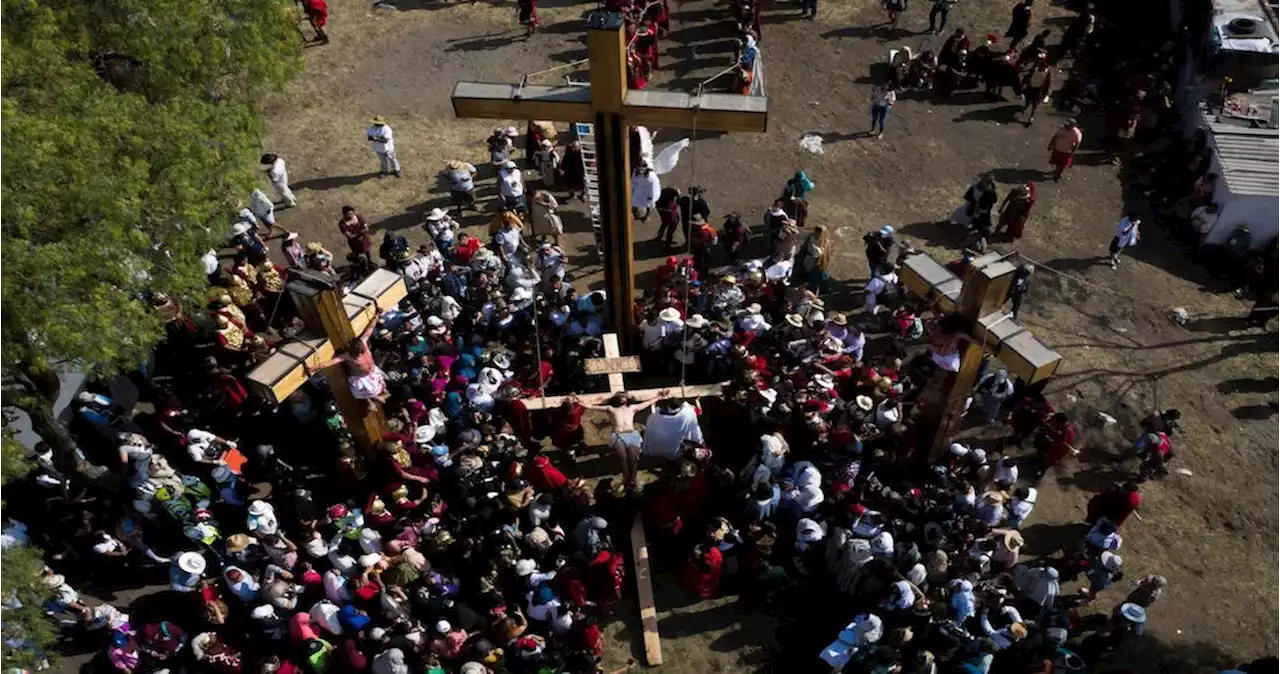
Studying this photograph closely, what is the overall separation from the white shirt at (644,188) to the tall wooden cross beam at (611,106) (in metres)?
3.58

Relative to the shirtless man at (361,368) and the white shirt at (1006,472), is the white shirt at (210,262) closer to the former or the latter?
the shirtless man at (361,368)

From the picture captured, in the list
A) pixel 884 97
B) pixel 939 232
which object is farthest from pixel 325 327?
pixel 884 97

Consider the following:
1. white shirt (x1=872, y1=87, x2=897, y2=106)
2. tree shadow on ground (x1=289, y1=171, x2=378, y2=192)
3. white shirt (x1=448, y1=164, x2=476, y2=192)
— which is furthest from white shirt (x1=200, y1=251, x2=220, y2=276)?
white shirt (x1=872, y1=87, x2=897, y2=106)

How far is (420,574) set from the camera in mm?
11180

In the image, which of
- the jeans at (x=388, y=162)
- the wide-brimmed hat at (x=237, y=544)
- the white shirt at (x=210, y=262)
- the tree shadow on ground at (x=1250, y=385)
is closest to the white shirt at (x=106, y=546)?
the wide-brimmed hat at (x=237, y=544)

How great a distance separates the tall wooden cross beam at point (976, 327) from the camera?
10.7 m

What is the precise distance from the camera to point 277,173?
1716 centimetres

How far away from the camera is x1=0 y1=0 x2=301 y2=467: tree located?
33.5ft

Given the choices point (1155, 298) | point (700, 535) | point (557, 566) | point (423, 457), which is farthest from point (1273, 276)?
point (423, 457)

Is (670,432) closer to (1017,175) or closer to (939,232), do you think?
(939,232)

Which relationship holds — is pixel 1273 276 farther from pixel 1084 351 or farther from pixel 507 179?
pixel 507 179

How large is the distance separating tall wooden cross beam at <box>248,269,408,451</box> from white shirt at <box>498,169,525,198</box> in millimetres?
5441

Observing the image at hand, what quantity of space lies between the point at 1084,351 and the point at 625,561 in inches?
343

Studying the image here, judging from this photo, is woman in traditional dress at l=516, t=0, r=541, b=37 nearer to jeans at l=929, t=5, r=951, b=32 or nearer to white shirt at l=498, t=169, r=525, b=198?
white shirt at l=498, t=169, r=525, b=198
